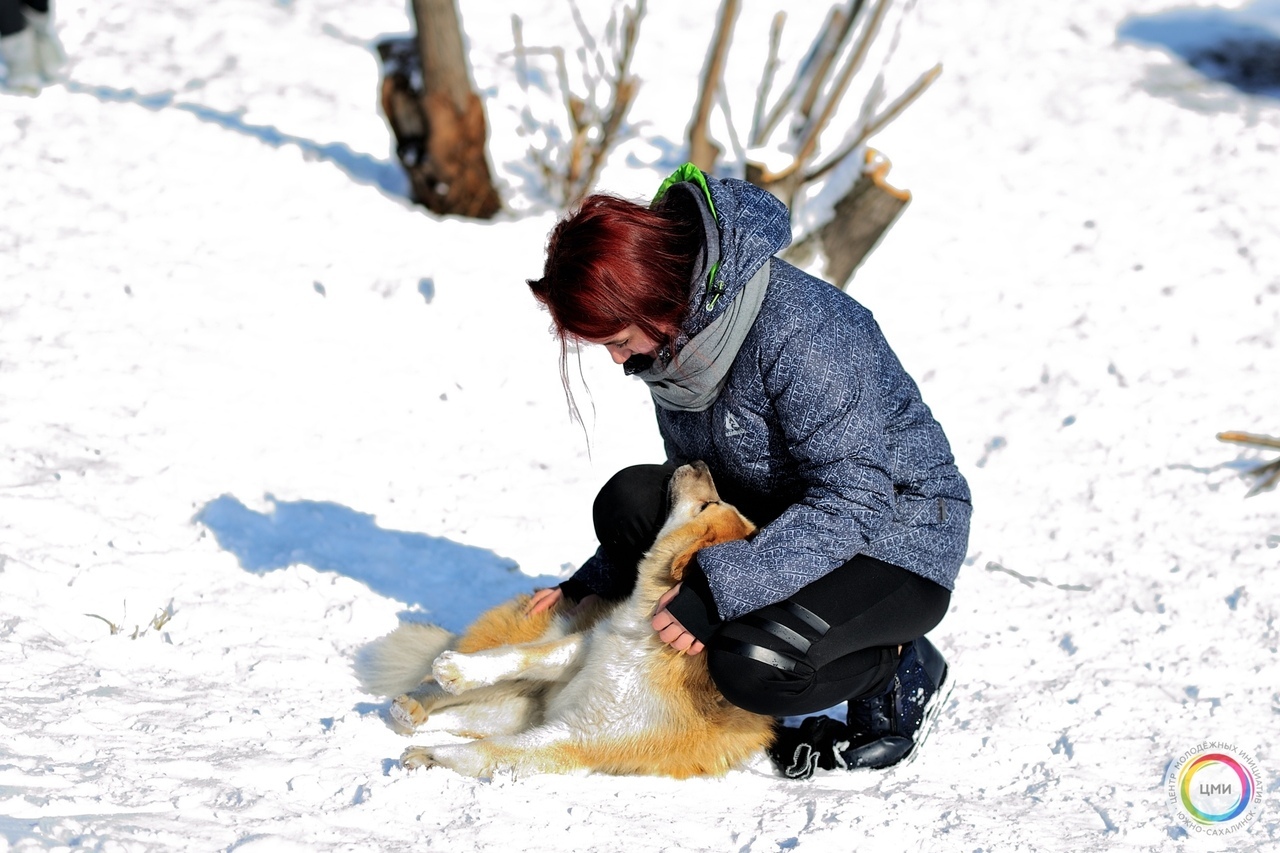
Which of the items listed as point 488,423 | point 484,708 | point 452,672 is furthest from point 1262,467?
point 452,672

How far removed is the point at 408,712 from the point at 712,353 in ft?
4.02

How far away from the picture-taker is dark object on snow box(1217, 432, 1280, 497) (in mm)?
4242

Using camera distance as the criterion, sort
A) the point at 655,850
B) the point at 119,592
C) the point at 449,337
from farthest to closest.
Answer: the point at 449,337 < the point at 119,592 < the point at 655,850

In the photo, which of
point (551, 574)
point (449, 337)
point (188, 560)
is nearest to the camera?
point (188, 560)

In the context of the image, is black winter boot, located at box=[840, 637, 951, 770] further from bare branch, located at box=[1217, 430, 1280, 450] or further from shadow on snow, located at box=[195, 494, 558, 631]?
bare branch, located at box=[1217, 430, 1280, 450]

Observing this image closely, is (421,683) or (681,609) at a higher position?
(681,609)

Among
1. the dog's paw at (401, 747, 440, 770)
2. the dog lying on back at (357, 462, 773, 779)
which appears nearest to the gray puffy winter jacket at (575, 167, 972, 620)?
the dog lying on back at (357, 462, 773, 779)

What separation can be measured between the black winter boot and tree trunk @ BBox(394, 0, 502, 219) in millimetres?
3892

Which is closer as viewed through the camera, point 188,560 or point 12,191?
point 188,560

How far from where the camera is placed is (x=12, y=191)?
529cm

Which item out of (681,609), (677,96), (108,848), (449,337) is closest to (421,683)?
(681,609)

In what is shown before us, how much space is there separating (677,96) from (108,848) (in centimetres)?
612

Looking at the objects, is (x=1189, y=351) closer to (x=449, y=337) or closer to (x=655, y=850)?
(x=449, y=337)

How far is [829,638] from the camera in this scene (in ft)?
8.36
